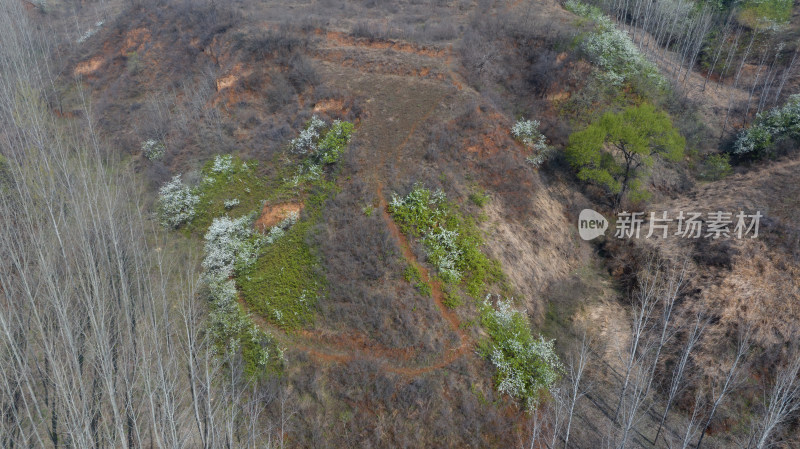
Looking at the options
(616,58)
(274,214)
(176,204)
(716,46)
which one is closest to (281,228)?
(274,214)

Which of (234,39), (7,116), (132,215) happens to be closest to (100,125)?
(7,116)

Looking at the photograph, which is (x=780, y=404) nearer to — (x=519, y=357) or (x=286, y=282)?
(x=519, y=357)

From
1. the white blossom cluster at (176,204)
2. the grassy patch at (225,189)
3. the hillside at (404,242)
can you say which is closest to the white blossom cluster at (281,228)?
the hillside at (404,242)

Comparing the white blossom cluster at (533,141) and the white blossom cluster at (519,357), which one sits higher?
the white blossom cluster at (533,141)

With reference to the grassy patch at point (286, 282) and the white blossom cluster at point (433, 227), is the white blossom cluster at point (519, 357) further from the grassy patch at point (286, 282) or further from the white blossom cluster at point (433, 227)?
the grassy patch at point (286, 282)

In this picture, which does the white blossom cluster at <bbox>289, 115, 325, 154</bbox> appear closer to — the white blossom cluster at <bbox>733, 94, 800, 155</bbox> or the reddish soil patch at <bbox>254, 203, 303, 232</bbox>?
the reddish soil patch at <bbox>254, 203, 303, 232</bbox>

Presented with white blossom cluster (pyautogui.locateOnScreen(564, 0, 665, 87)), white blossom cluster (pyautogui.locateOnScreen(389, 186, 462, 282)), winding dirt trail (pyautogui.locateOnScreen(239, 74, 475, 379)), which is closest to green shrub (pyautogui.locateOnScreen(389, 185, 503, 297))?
white blossom cluster (pyautogui.locateOnScreen(389, 186, 462, 282))

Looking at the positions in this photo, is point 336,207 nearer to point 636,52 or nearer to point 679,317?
point 679,317
